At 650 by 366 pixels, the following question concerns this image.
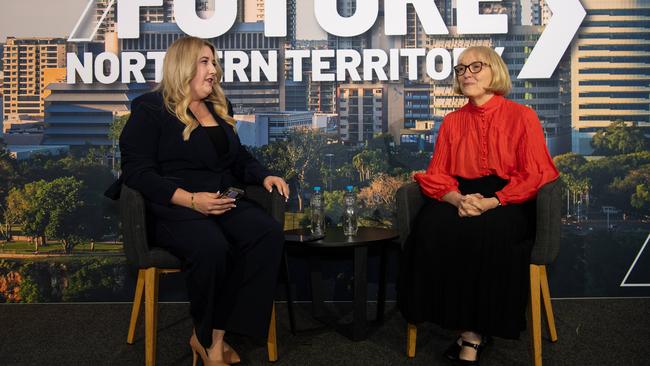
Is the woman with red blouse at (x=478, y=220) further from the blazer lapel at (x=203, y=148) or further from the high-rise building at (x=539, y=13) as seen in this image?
the high-rise building at (x=539, y=13)

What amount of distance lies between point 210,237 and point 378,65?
67.1 inches

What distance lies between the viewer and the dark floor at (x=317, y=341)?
2627 mm

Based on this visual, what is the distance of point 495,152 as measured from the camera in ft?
8.77

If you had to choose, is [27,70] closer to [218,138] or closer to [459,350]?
[218,138]

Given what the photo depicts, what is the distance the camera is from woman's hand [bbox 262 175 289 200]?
2.67 metres

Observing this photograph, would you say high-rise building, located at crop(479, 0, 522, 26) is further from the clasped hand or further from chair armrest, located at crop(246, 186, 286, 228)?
chair armrest, located at crop(246, 186, 286, 228)

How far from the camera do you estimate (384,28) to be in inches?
143

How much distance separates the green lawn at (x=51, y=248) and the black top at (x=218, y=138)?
137 cm

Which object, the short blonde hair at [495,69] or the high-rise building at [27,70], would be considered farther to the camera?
the high-rise building at [27,70]

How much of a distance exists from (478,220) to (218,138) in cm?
110

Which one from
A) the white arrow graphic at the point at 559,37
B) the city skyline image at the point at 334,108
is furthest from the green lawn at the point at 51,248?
the white arrow graphic at the point at 559,37

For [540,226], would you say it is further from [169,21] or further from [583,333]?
[169,21]

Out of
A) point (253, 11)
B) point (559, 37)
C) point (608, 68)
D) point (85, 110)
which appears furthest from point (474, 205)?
point (85, 110)

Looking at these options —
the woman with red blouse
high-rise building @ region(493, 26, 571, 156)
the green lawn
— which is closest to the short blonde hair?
the woman with red blouse
